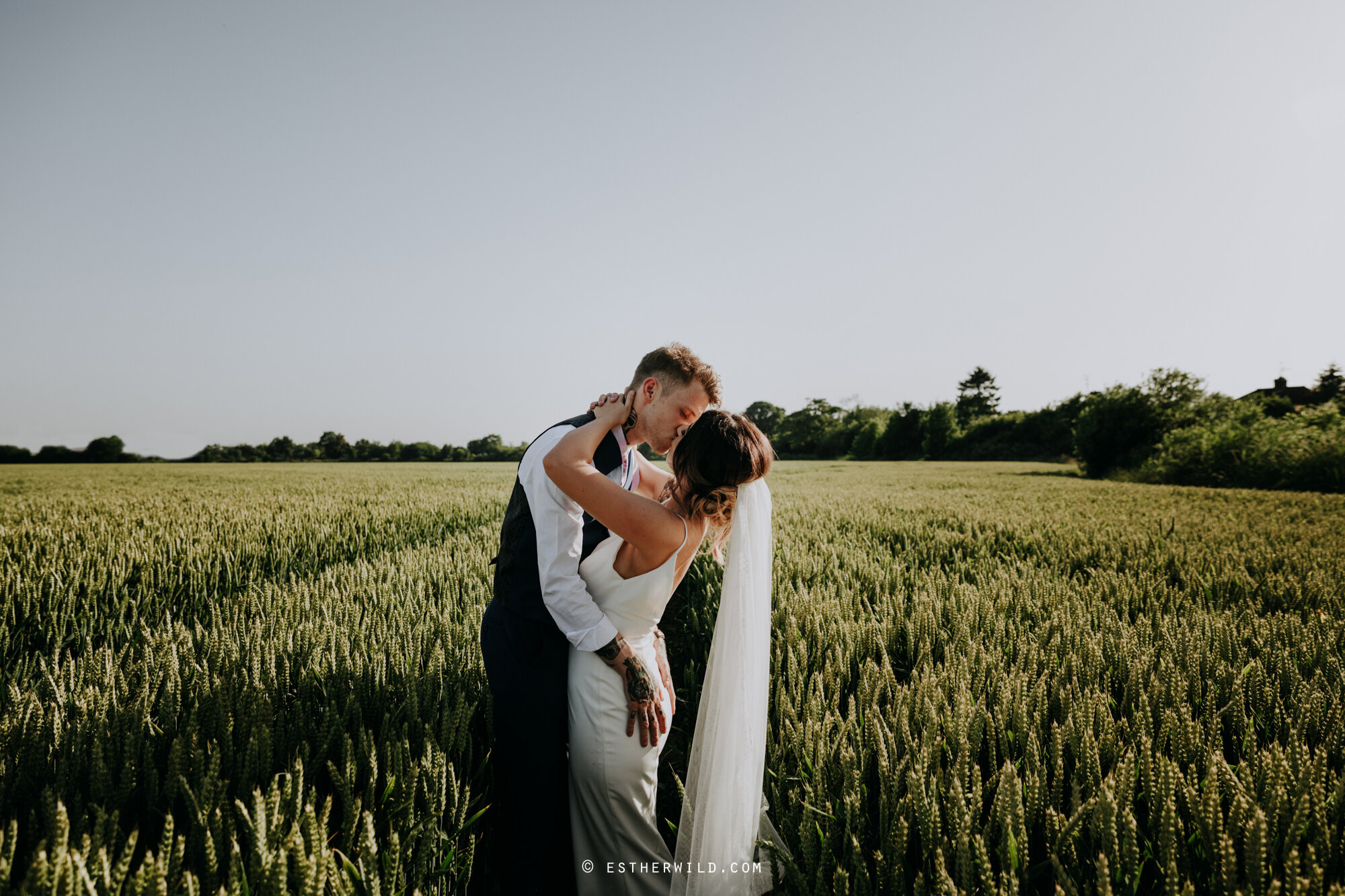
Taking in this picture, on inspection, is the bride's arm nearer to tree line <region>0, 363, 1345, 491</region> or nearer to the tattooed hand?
the tattooed hand

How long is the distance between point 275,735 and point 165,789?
38 cm

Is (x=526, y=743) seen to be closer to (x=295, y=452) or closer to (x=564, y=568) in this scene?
(x=564, y=568)

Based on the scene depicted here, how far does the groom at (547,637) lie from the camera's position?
2020mm

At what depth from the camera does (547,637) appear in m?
2.15

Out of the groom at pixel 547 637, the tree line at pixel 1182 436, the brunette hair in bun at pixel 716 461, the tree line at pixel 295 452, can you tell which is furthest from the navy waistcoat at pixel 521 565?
the tree line at pixel 295 452

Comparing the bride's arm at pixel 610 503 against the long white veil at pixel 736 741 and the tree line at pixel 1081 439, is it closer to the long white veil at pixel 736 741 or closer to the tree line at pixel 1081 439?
the long white veil at pixel 736 741

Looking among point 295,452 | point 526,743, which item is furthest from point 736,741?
point 295,452

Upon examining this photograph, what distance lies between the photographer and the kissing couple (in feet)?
6.47

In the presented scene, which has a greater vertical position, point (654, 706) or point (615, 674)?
point (615, 674)

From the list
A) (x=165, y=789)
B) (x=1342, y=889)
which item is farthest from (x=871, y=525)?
(x=165, y=789)

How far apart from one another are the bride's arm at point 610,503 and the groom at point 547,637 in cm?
15

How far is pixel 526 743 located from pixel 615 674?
16.6 inches

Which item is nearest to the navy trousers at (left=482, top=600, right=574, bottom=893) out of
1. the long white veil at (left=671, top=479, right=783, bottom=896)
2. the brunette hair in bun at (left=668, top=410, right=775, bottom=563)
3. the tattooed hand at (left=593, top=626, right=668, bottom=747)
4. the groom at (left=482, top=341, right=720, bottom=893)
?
the groom at (left=482, top=341, right=720, bottom=893)

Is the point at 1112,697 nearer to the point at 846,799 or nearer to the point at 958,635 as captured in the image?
the point at 958,635
